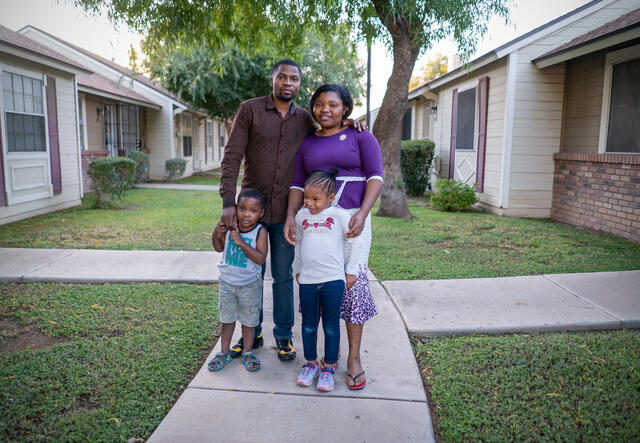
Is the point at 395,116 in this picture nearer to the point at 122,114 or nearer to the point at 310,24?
the point at 310,24

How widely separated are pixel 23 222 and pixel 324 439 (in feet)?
24.8

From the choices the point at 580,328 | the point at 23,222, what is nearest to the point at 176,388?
the point at 580,328

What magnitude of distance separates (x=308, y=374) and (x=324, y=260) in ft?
2.36

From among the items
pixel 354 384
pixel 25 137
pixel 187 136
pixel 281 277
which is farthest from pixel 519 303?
pixel 187 136

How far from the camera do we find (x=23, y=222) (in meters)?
7.85

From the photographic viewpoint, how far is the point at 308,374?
280 centimetres

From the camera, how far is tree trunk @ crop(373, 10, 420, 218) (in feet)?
26.1

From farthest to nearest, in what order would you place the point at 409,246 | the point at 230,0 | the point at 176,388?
the point at 409,246
the point at 230,0
the point at 176,388

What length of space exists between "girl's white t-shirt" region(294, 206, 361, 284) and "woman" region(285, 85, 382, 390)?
65 millimetres

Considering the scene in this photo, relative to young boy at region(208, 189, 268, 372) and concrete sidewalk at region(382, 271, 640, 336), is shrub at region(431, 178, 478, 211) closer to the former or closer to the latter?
concrete sidewalk at region(382, 271, 640, 336)

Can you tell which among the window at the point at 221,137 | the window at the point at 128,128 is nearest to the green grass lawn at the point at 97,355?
the window at the point at 128,128

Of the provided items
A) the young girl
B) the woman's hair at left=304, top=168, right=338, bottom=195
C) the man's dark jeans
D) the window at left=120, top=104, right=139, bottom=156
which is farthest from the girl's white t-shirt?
the window at left=120, top=104, right=139, bottom=156

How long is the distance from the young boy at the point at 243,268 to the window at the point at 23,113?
6957mm

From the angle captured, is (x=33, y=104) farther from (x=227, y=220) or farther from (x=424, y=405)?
(x=424, y=405)
